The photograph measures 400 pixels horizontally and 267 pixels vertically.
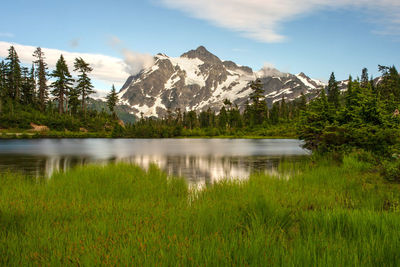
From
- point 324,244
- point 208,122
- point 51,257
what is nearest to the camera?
point 51,257

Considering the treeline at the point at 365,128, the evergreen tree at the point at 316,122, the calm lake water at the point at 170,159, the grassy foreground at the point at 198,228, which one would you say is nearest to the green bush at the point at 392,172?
the treeline at the point at 365,128

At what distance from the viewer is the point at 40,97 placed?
9681 centimetres

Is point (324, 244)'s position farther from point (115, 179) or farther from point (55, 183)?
point (55, 183)

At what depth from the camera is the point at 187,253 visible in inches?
175

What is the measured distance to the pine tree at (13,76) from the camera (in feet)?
287

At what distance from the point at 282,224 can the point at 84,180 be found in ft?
29.6

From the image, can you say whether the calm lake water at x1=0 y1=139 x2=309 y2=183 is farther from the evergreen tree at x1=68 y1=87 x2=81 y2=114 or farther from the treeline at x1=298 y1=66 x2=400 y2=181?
the evergreen tree at x1=68 y1=87 x2=81 y2=114

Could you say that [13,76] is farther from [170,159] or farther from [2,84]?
[170,159]

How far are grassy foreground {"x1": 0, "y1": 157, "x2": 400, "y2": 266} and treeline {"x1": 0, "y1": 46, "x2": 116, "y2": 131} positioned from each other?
256ft

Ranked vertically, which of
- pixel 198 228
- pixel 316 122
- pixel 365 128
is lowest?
pixel 198 228

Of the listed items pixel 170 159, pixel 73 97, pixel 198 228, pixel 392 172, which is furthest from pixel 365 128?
pixel 73 97

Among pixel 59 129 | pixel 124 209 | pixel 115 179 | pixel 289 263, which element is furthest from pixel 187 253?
pixel 59 129

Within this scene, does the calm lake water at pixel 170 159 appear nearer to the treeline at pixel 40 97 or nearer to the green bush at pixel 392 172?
the green bush at pixel 392 172

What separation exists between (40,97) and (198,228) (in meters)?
107
